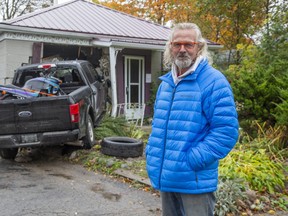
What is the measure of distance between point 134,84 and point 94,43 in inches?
92.4

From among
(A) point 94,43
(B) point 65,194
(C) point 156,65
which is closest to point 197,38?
(B) point 65,194

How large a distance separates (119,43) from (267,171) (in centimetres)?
704

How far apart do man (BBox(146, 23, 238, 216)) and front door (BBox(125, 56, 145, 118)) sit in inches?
392

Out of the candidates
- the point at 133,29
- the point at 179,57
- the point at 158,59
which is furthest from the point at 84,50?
the point at 179,57

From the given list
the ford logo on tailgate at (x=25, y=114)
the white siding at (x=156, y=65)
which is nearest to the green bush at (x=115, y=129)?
the ford logo on tailgate at (x=25, y=114)

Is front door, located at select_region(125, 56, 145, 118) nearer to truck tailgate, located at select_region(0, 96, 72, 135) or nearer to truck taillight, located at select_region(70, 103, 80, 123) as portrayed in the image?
truck taillight, located at select_region(70, 103, 80, 123)

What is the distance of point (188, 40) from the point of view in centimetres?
249

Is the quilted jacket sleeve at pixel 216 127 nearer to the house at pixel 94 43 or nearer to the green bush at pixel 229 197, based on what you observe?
the green bush at pixel 229 197

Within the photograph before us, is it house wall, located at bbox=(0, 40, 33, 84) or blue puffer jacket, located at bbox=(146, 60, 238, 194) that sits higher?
house wall, located at bbox=(0, 40, 33, 84)

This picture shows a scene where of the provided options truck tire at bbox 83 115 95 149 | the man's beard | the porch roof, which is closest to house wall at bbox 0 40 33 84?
the porch roof

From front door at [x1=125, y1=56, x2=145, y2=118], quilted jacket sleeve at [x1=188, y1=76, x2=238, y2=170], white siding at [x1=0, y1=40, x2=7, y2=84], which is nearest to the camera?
quilted jacket sleeve at [x1=188, y1=76, x2=238, y2=170]

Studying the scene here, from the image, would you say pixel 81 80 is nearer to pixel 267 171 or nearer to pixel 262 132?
pixel 262 132

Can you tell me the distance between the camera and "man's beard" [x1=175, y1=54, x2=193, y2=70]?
8.23ft

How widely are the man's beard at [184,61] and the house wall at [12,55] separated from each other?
8954 millimetres
